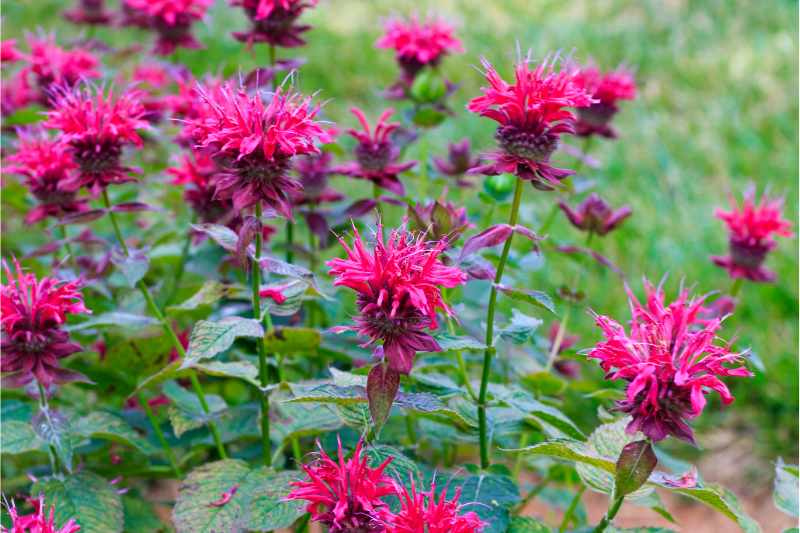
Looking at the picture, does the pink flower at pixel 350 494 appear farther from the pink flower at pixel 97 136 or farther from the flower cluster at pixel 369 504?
the pink flower at pixel 97 136

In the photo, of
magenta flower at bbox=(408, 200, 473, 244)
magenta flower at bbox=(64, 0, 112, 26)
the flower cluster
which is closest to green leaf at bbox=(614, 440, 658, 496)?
the flower cluster

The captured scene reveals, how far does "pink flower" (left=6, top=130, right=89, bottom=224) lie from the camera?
1574mm

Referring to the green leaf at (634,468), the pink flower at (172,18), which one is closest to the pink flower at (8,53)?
the pink flower at (172,18)

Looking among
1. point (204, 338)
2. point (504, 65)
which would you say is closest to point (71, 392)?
point (204, 338)

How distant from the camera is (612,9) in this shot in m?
4.98

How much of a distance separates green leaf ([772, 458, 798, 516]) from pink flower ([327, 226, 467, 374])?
58cm

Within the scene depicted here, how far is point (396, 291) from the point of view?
103cm

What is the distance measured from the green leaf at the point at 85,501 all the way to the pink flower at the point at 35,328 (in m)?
0.16

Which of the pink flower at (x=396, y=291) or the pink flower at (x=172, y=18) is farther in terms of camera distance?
the pink flower at (x=172, y=18)

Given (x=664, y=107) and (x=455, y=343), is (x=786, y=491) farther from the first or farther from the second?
(x=664, y=107)

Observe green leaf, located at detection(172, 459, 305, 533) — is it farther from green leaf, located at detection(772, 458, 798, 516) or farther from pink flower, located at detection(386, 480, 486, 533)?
green leaf, located at detection(772, 458, 798, 516)

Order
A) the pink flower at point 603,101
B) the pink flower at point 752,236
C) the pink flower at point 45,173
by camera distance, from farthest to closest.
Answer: the pink flower at point 603,101
the pink flower at point 752,236
the pink flower at point 45,173

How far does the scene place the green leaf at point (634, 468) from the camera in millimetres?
1034

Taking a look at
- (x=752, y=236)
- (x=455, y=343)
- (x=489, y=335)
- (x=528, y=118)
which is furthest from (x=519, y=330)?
(x=752, y=236)
